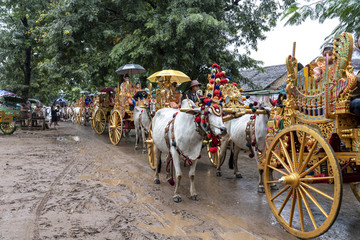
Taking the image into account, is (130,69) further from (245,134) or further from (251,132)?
(251,132)

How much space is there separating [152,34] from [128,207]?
8.96 m

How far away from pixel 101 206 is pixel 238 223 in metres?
2.16

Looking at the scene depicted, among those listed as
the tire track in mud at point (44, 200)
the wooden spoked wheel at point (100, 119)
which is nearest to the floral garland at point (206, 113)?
the tire track in mud at point (44, 200)

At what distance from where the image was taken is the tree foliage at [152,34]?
10.6 metres

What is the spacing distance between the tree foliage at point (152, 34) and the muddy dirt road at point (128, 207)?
222 inches

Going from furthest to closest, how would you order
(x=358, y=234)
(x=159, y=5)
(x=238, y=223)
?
(x=159, y=5) → (x=238, y=223) → (x=358, y=234)

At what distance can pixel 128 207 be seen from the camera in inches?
170

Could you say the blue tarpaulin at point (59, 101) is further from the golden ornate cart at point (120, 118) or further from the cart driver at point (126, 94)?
the cart driver at point (126, 94)

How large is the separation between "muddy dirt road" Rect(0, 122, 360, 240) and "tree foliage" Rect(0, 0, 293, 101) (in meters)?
5.64

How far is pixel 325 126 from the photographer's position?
10.3 ft

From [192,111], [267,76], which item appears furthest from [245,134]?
[267,76]

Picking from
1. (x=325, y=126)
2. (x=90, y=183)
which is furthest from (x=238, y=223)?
(x=90, y=183)

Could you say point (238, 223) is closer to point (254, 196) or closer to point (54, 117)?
point (254, 196)

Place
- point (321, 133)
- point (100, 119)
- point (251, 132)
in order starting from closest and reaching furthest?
1. point (321, 133)
2. point (251, 132)
3. point (100, 119)
